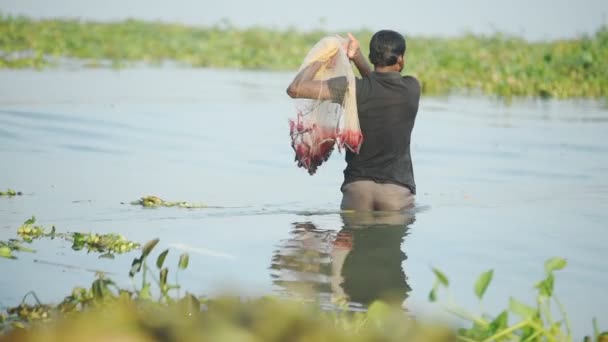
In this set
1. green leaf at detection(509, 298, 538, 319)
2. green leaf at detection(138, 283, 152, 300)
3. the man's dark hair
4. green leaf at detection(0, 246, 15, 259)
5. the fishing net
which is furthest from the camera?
the fishing net

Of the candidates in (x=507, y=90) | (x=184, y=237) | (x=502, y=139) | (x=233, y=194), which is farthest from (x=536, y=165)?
(x=507, y=90)

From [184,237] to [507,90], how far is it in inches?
559

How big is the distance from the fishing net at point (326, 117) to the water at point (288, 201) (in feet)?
1.84

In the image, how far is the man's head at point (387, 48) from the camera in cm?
731

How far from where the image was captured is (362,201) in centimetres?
772

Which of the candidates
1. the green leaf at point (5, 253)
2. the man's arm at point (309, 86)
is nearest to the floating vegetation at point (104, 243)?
→ the green leaf at point (5, 253)

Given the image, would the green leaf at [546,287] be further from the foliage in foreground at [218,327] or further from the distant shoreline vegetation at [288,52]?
the distant shoreline vegetation at [288,52]

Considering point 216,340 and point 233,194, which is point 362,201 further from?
point 216,340

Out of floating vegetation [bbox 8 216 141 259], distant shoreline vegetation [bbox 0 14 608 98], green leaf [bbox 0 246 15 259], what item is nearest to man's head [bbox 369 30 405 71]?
floating vegetation [bbox 8 216 141 259]

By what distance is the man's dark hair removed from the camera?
731 cm

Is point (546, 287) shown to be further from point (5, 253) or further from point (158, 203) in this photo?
point (158, 203)

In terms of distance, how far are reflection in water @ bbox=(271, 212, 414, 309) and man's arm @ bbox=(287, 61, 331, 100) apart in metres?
0.93

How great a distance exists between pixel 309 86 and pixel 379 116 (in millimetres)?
509

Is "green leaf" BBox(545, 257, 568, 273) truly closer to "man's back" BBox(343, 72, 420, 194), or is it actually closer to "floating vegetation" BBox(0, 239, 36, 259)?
"man's back" BBox(343, 72, 420, 194)
